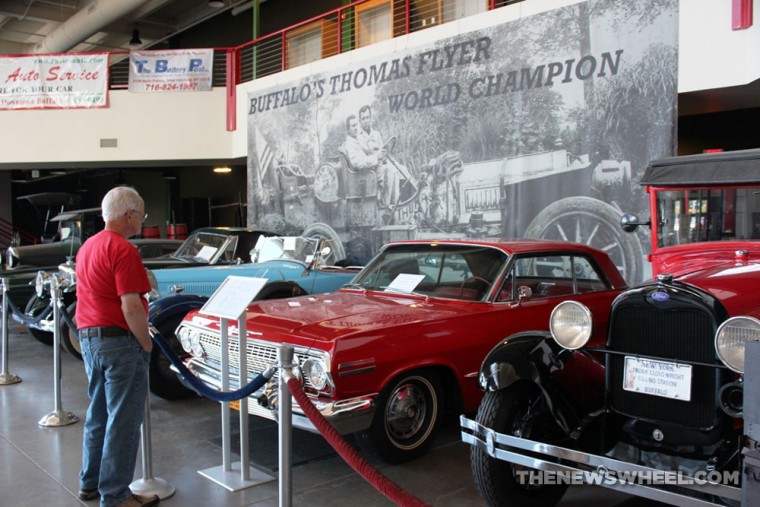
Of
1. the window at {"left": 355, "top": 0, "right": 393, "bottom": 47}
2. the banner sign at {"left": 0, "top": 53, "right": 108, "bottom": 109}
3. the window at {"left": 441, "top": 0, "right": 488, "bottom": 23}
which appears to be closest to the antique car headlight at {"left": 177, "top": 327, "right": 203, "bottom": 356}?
the window at {"left": 441, "top": 0, "right": 488, "bottom": 23}

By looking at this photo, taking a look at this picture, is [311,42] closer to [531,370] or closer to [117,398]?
[117,398]

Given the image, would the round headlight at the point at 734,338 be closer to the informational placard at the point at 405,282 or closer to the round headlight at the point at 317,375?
the round headlight at the point at 317,375

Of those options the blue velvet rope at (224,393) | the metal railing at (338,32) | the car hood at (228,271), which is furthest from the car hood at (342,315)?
the metal railing at (338,32)

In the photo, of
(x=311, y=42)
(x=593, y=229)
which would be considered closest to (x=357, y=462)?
(x=593, y=229)

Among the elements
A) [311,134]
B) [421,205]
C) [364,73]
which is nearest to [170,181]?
[311,134]

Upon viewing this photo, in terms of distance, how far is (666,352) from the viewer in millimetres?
3299

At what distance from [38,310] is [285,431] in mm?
6705

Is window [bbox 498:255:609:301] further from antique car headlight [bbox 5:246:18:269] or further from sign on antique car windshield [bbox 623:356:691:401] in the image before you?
antique car headlight [bbox 5:246:18:269]

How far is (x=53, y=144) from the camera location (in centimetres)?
1495

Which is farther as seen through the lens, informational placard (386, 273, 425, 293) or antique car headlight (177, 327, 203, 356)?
informational placard (386, 273, 425, 293)

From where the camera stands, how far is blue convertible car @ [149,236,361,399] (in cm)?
616

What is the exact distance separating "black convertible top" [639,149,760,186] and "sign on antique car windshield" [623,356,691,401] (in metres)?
2.39

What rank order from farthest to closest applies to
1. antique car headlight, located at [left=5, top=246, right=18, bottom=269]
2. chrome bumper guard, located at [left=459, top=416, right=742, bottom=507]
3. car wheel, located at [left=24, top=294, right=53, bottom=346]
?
antique car headlight, located at [left=5, top=246, right=18, bottom=269]
car wheel, located at [left=24, top=294, right=53, bottom=346]
chrome bumper guard, located at [left=459, top=416, right=742, bottom=507]

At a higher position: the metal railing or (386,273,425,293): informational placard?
the metal railing
